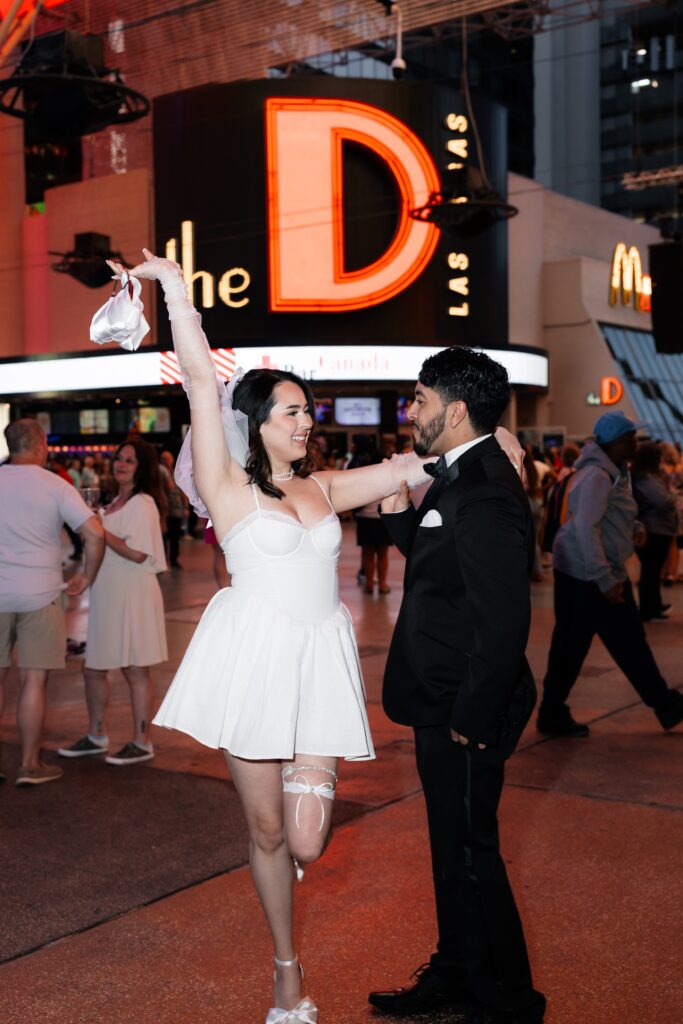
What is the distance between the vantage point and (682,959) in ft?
12.1

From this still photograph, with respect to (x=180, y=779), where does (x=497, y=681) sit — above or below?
above

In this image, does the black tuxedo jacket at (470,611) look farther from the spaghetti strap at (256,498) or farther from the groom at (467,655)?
the spaghetti strap at (256,498)

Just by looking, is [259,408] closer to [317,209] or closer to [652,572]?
[652,572]

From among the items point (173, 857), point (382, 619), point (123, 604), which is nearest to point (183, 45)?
point (382, 619)

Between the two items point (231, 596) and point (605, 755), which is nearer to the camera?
point (231, 596)

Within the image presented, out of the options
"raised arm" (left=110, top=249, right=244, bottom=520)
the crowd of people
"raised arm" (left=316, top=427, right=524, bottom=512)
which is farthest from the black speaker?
"raised arm" (left=110, top=249, right=244, bottom=520)

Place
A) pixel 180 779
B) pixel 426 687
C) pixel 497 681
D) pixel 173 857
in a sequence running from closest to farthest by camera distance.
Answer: pixel 497 681
pixel 426 687
pixel 173 857
pixel 180 779

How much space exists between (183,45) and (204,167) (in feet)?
9.79

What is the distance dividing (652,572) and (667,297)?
518cm

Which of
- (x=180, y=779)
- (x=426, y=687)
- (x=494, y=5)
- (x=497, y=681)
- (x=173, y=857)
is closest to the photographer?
(x=497, y=681)

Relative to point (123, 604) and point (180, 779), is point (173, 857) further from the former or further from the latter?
point (123, 604)

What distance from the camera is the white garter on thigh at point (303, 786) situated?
10.4 ft

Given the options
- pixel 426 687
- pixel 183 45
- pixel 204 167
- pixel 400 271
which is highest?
pixel 183 45

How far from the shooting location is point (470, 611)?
298cm
